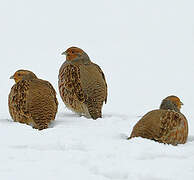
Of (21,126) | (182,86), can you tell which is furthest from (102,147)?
(182,86)

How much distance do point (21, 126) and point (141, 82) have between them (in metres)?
11.0

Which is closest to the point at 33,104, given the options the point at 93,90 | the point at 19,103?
the point at 19,103

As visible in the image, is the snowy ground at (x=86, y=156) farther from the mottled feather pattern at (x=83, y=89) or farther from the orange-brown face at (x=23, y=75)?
the mottled feather pattern at (x=83, y=89)

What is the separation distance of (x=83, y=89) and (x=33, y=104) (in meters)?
1.34

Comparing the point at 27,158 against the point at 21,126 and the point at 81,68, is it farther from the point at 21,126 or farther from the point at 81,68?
the point at 81,68

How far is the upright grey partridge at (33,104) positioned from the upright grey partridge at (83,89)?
33.5 inches

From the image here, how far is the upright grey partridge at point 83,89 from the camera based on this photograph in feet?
28.4

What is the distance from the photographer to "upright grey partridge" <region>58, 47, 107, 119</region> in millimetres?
8664

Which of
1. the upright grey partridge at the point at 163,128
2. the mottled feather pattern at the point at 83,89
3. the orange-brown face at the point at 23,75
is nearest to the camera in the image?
the upright grey partridge at the point at 163,128

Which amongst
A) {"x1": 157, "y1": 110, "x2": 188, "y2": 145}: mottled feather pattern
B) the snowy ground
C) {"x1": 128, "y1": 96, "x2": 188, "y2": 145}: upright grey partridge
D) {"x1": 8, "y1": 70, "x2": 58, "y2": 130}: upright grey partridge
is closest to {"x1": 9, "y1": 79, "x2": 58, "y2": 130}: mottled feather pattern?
{"x1": 8, "y1": 70, "x2": 58, "y2": 130}: upright grey partridge

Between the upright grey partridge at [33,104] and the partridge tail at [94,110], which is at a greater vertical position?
the upright grey partridge at [33,104]

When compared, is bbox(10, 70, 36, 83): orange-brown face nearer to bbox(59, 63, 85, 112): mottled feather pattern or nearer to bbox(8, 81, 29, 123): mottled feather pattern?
bbox(8, 81, 29, 123): mottled feather pattern

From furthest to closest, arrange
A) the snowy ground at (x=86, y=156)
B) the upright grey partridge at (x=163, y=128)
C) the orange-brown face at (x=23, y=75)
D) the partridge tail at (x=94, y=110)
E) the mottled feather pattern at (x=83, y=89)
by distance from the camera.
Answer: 1. the mottled feather pattern at (x=83, y=89)
2. the partridge tail at (x=94, y=110)
3. the orange-brown face at (x=23, y=75)
4. the upright grey partridge at (x=163, y=128)
5. the snowy ground at (x=86, y=156)

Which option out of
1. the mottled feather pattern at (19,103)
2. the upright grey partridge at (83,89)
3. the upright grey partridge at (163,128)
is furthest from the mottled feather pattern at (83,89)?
the upright grey partridge at (163,128)
